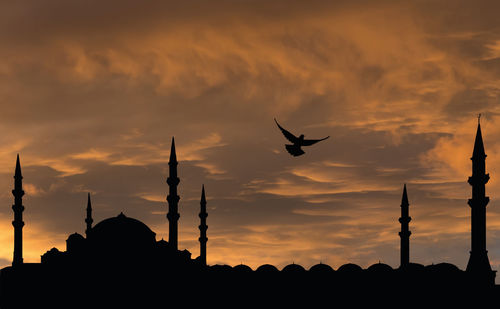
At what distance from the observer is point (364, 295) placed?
4403 centimetres

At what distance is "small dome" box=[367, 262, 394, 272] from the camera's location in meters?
44.2

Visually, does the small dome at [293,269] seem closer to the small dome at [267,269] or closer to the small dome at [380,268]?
the small dome at [267,269]

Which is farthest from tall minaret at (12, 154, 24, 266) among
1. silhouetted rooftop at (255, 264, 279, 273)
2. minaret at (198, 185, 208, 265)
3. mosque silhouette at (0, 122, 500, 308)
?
silhouetted rooftop at (255, 264, 279, 273)

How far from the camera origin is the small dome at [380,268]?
44.2 meters

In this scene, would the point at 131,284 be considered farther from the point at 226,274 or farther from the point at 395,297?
the point at 395,297

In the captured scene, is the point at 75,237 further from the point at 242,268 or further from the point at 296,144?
the point at 296,144

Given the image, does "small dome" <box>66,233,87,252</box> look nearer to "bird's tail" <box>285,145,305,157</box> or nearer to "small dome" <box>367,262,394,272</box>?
"bird's tail" <box>285,145,305,157</box>

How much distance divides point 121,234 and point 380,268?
44.1 feet

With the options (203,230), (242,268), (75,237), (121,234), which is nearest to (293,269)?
(242,268)

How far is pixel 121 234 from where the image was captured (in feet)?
156

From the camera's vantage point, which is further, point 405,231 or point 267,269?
point 405,231

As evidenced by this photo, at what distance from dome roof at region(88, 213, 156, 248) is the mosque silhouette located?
0.05 meters

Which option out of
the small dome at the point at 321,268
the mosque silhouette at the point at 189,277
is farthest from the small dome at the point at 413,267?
the small dome at the point at 321,268

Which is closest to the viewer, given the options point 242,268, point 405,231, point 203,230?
point 242,268
